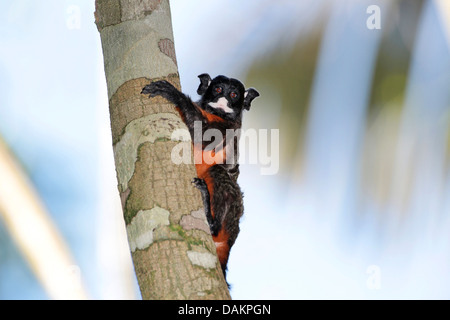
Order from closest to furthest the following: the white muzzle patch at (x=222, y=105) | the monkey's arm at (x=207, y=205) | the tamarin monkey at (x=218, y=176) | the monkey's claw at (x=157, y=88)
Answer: the monkey's claw at (x=157, y=88) < the monkey's arm at (x=207, y=205) < the tamarin monkey at (x=218, y=176) < the white muzzle patch at (x=222, y=105)

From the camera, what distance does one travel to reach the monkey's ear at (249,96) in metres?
5.68

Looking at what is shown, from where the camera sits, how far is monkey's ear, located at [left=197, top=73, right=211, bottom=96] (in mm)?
5566

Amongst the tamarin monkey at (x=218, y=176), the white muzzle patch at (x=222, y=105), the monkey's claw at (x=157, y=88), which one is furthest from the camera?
the white muzzle patch at (x=222, y=105)

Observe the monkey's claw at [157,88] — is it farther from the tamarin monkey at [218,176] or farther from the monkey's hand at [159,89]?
the tamarin monkey at [218,176]

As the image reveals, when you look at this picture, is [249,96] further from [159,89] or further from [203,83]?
[159,89]

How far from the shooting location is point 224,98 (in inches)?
214

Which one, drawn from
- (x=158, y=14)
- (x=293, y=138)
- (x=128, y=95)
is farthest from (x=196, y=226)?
(x=293, y=138)

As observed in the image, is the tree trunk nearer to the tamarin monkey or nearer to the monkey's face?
the tamarin monkey

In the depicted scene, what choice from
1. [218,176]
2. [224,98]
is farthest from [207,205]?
[224,98]

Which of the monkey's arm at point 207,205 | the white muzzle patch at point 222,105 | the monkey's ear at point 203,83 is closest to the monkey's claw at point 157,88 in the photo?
the monkey's arm at point 207,205

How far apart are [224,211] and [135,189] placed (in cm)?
191

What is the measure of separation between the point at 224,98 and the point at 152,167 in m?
3.08

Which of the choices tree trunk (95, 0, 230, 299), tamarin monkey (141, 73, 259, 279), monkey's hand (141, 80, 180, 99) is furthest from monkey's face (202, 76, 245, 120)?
monkey's hand (141, 80, 180, 99)

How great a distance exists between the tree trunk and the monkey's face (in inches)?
88.6
